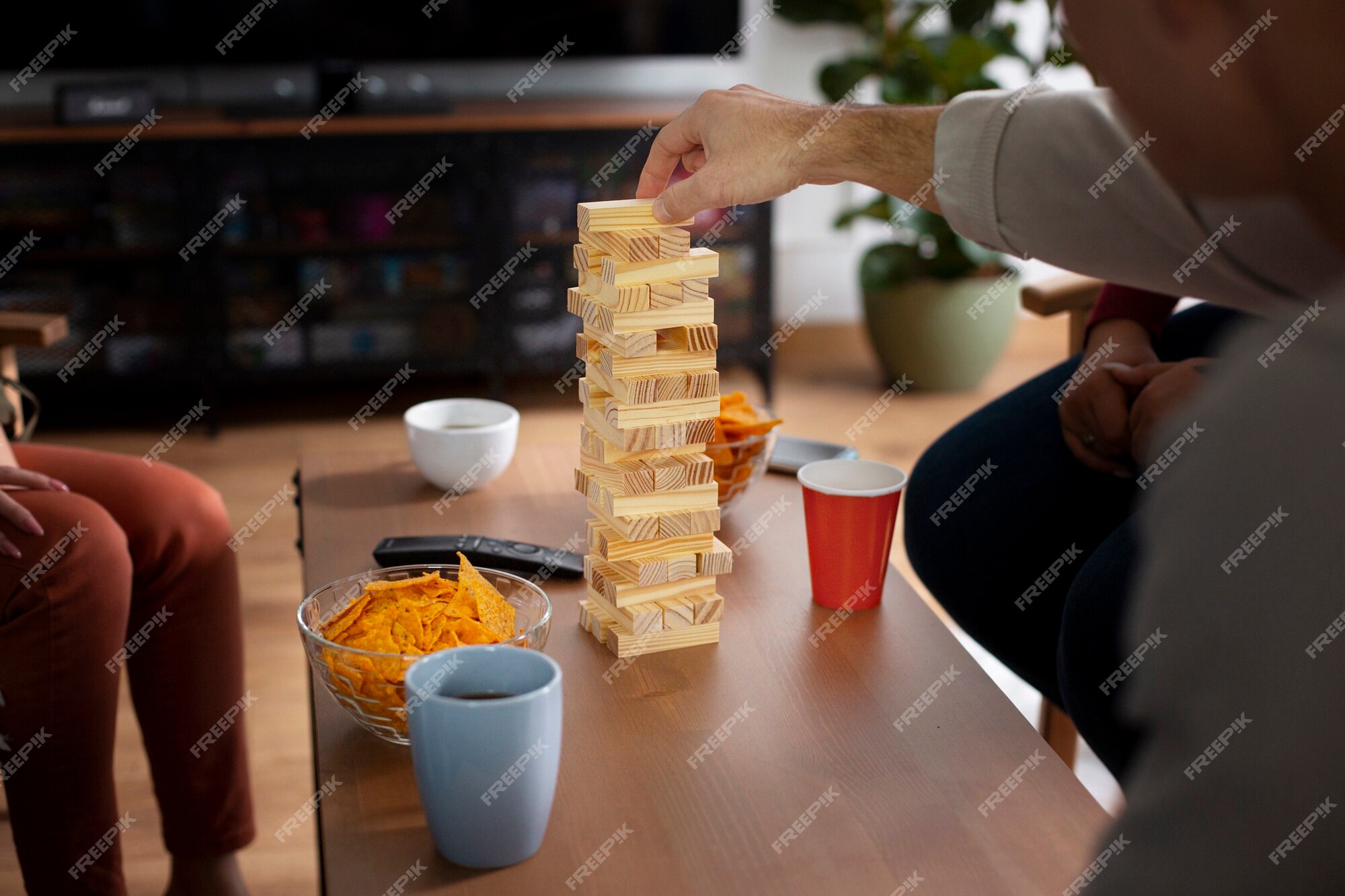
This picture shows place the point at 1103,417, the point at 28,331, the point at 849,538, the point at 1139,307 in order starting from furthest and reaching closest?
the point at 28,331
the point at 1139,307
the point at 1103,417
the point at 849,538

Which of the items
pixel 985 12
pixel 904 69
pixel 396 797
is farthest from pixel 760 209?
pixel 396 797

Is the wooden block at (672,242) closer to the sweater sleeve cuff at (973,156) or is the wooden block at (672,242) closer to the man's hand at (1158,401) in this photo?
the sweater sleeve cuff at (973,156)

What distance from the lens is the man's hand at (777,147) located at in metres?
1.00

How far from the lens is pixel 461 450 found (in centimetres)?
124

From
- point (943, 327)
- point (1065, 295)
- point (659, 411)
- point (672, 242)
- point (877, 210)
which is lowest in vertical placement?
point (943, 327)

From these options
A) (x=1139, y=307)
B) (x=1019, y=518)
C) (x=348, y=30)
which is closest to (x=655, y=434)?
(x=1019, y=518)

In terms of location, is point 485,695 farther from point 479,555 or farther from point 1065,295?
point 1065,295

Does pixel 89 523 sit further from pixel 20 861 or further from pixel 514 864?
pixel 514 864

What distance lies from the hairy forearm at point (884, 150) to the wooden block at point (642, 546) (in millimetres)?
318

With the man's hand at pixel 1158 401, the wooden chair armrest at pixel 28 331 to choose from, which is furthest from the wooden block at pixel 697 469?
the wooden chair armrest at pixel 28 331

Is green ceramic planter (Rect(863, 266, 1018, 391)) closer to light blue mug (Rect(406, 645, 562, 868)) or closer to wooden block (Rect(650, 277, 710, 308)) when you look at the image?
wooden block (Rect(650, 277, 710, 308))

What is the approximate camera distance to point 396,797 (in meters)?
0.77

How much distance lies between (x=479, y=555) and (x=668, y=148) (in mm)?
369

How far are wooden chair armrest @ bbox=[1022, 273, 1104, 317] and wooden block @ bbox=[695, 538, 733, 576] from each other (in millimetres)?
752
